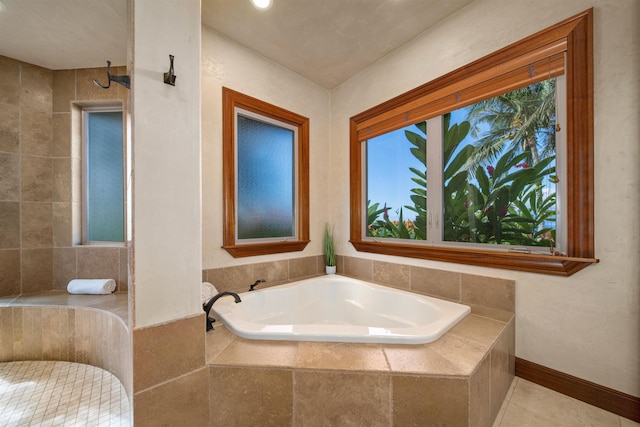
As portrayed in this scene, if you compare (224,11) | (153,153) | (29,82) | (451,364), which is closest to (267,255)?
(153,153)

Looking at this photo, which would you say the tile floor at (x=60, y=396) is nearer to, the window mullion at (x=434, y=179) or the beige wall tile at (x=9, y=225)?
the beige wall tile at (x=9, y=225)

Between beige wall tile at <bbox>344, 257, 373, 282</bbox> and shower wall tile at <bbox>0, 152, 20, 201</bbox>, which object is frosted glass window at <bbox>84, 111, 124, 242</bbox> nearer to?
shower wall tile at <bbox>0, 152, 20, 201</bbox>

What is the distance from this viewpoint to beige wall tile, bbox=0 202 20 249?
6.23ft

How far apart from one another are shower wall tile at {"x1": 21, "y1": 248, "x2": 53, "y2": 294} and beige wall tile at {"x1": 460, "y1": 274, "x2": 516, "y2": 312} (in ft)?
11.0

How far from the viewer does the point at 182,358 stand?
3.20ft

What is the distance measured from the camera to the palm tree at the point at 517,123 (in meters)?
1.41

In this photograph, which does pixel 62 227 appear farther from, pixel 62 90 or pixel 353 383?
pixel 353 383

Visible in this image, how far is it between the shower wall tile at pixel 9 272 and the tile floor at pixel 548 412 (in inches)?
134

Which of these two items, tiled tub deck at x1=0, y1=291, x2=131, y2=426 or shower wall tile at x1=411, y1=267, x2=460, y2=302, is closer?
tiled tub deck at x1=0, y1=291, x2=131, y2=426

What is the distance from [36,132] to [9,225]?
0.79 m

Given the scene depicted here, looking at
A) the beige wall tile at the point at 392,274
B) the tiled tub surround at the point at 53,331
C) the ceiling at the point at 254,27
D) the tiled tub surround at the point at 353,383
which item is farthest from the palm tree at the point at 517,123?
the tiled tub surround at the point at 53,331

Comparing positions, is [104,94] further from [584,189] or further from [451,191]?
[584,189]

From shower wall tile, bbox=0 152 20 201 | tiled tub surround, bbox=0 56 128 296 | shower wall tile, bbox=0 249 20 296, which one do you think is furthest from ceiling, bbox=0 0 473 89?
shower wall tile, bbox=0 249 20 296

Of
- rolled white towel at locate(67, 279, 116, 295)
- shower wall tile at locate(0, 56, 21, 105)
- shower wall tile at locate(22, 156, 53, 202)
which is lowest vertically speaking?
rolled white towel at locate(67, 279, 116, 295)
